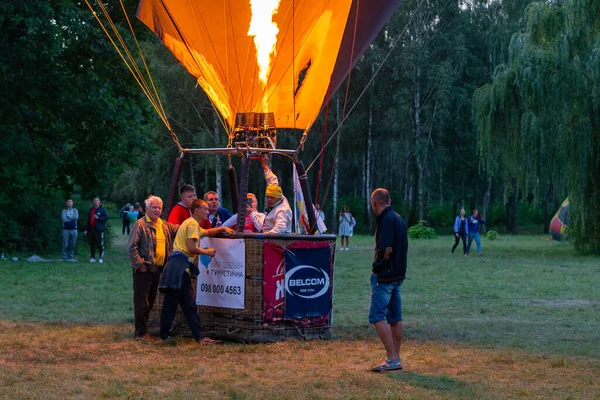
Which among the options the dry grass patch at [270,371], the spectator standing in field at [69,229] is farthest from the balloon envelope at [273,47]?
the spectator standing in field at [69,229]

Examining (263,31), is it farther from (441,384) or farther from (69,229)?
(69,229)

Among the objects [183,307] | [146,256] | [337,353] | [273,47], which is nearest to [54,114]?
[273,47]

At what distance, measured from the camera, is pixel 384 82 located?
52.3m

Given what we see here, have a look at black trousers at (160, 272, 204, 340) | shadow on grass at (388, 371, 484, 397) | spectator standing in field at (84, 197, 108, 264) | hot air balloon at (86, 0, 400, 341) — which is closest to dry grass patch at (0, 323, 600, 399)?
shadow on grass at (388, 371, 484, 397)

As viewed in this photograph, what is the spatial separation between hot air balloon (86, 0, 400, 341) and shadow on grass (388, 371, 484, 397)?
2324 millimetres

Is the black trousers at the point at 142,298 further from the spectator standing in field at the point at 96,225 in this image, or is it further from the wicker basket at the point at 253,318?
the spectator standing in field at the point at 96,225

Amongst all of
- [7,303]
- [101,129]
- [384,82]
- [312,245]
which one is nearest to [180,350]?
[312,245]

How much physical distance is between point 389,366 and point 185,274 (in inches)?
107

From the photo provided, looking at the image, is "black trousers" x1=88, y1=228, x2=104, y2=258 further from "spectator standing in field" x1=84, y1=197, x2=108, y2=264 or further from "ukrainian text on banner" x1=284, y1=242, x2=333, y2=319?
"ukrainian text on banner" x1=284, y1=242, x2=333, y2=319

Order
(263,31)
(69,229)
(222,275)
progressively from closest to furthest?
(222,275)
(263,31)
(69,229)

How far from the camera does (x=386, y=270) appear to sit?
8469mm

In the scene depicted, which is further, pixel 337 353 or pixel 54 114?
pixel 54 114

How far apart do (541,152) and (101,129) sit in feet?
41.9

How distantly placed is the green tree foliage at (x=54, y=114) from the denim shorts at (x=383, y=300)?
1584cm
